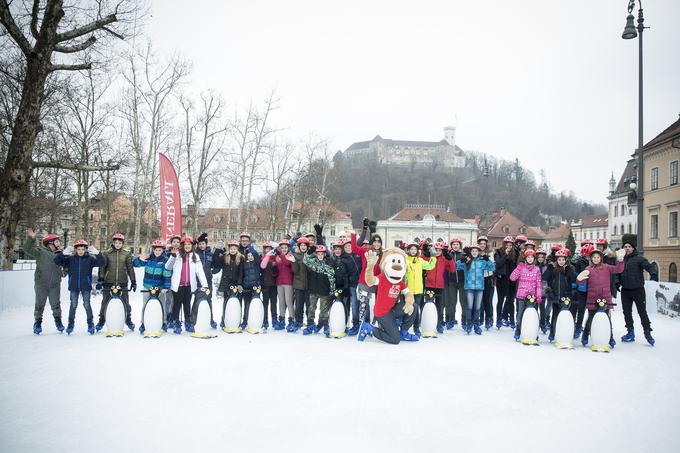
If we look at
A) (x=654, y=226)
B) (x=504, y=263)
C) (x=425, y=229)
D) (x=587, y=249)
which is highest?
(x=425, y=229)

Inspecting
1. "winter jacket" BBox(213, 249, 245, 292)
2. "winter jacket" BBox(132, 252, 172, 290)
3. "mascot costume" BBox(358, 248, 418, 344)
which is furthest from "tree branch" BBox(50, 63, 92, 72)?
"mascot costume" BBox(358, 248, 418, 344)

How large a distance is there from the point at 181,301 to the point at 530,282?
6.49 meters

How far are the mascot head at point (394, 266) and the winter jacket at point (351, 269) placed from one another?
772 mm

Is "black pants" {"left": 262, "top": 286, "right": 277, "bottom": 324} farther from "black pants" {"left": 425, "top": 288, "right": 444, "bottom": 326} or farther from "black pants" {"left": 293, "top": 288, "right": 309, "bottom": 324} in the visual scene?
"black pants" {"left": 425, "top": 288, "right": 444, "bottom": 326}

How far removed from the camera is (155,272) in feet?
28.3

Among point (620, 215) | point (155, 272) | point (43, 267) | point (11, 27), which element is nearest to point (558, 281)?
point (155, 272)

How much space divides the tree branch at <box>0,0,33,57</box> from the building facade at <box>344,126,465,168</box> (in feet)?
383

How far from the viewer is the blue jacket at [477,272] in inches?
366

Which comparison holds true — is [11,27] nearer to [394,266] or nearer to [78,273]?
[78,273]

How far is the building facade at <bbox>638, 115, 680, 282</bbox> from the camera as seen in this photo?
27.3 m

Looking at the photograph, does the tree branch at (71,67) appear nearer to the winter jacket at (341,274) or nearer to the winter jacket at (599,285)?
the winter jacket at (341,274)

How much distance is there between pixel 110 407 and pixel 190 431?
1.11 metres

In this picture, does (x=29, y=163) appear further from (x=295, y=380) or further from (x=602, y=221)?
(x=602, y=221)

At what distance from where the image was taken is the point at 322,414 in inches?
177
